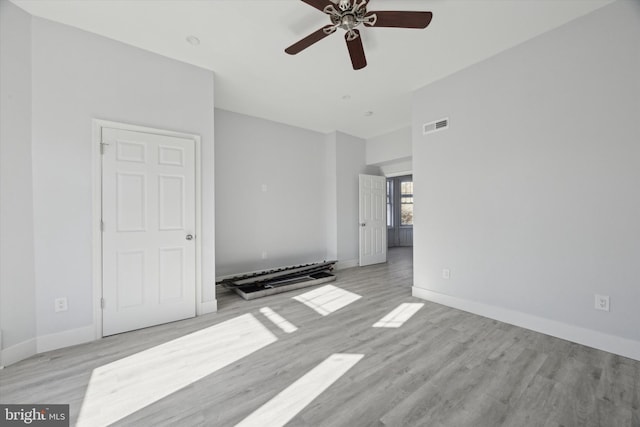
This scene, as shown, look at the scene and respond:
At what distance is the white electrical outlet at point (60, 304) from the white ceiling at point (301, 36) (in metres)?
2.61

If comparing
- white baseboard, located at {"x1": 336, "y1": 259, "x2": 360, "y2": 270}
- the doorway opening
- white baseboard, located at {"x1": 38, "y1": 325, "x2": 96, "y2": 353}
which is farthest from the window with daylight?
white baseboard, located at {"x1": 38, "y1": 325, "x2": 96, "y2": 353}

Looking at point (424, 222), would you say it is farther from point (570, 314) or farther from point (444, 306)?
point (570, 314)

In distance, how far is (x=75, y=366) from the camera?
205 cm

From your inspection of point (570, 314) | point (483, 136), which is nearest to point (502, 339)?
point (570, 314)

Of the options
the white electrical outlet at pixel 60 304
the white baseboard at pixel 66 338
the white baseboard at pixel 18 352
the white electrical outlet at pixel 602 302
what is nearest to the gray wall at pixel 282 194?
the white baseboard at pixel 66 338

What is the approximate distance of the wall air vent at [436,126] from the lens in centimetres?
337

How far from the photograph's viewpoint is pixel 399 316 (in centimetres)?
300

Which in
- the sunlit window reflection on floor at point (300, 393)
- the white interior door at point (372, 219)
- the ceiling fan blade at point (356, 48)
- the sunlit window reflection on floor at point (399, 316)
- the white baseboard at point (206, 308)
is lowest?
the sunlit window reflection on floor at point (399, 316)

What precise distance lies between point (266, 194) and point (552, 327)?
4364 millimetres

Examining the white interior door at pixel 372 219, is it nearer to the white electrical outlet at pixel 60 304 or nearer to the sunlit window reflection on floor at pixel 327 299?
the sunlit window reflection on floor at pixel 327 299

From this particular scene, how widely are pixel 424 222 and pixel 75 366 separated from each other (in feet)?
13.1

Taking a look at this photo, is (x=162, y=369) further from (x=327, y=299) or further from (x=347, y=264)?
(x=347, y=264)

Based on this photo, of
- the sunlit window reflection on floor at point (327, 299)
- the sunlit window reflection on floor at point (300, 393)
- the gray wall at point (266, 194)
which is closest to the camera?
the sunlit window reflection on floor at point (300, 393)

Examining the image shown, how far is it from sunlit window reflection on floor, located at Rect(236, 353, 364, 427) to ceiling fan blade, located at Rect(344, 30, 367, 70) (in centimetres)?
264
